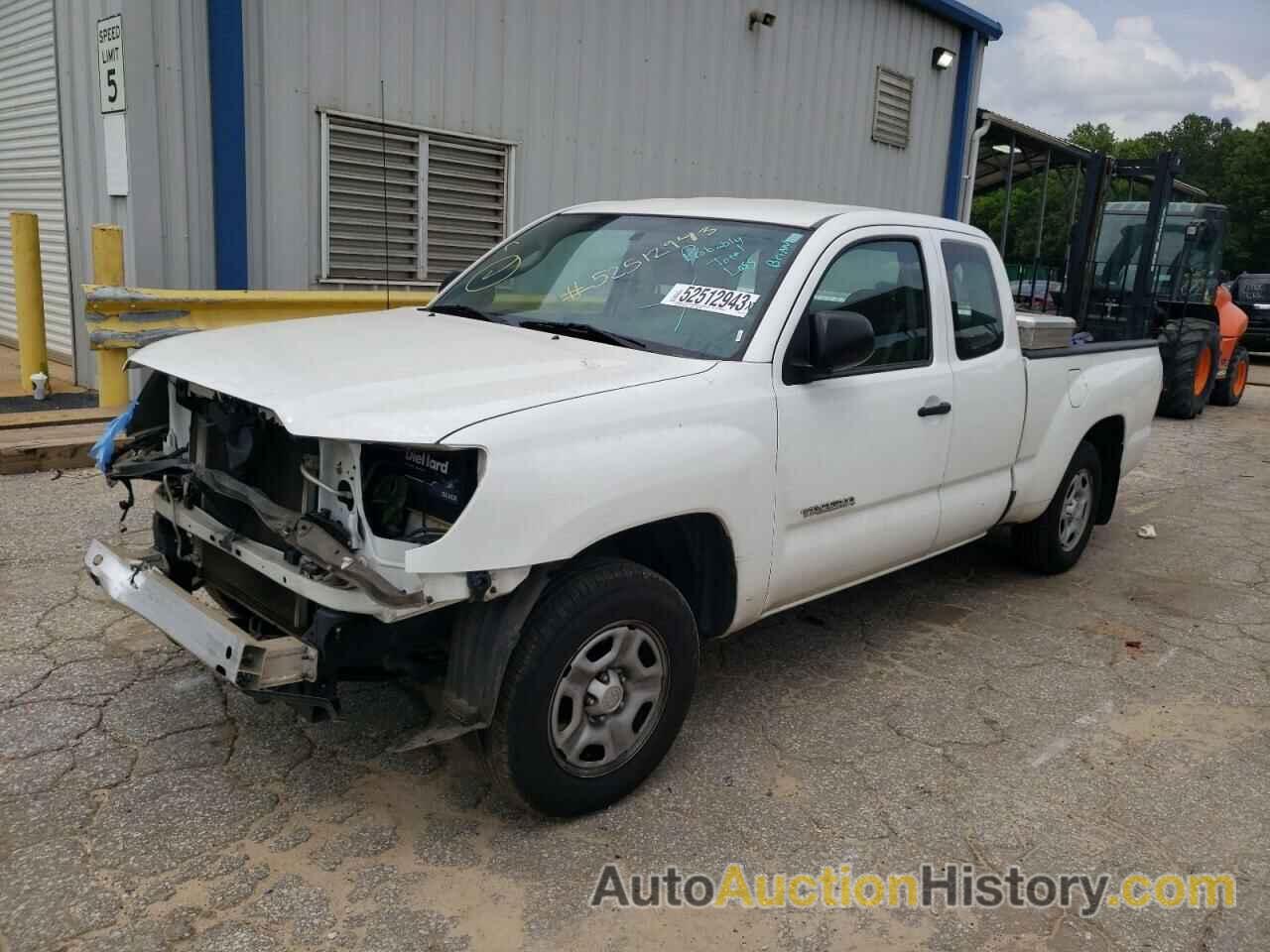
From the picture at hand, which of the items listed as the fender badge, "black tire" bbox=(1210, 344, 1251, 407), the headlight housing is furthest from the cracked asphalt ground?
"black tire" bbox=(1210, 344, 1251, 407)

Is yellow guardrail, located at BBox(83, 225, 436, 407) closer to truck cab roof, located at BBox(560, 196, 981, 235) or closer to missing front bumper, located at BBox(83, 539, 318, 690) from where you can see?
truck cab roof, located at BBox(560, 196, 981, 235)

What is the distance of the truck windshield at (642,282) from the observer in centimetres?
379

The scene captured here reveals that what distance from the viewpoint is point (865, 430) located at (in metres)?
4.04

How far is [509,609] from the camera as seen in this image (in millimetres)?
3010

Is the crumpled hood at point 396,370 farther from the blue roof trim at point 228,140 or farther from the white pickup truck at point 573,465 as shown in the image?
the blue roof trim at point 228,140

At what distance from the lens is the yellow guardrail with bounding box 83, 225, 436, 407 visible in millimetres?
6695

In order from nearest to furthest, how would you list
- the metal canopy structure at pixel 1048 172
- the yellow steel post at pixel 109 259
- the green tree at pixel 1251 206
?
the yellow steel post at pixel 109 259 → the metal canopy structure at pixel 1048 172 → the green tree at pixel 1251 206

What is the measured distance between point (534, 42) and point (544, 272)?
5.49m

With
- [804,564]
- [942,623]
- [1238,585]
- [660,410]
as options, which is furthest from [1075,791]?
[1238,585]

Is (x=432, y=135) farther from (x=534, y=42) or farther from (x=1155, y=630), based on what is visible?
(x=1155, y=630)

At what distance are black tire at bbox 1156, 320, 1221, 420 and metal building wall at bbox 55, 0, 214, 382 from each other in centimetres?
1032

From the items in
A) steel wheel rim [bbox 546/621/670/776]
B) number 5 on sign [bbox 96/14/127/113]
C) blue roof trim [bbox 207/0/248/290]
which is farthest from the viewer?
blue roof trim [bbox 207/0/248/290]

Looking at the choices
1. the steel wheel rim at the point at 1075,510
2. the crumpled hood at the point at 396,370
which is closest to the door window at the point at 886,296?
the crumpled hood at the point at 396,370

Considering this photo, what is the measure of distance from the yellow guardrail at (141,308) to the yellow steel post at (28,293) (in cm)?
82
